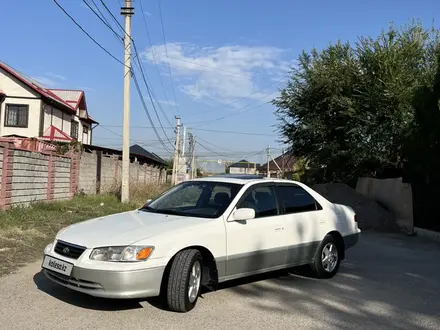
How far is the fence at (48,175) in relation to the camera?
38.6 ft

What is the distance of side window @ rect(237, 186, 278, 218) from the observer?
622cm

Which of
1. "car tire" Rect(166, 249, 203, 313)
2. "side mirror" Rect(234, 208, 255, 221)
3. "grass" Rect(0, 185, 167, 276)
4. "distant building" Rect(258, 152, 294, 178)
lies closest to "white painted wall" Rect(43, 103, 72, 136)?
"grass" Rect(0, 185, 167, 276)

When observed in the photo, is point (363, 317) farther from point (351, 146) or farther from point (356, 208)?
point (351, 146)

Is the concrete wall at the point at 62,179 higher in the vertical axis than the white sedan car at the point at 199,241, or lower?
higher

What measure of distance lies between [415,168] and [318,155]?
7025mm

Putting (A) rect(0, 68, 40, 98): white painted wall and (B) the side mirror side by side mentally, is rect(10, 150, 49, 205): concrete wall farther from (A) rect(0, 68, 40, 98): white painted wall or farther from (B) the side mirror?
(A) rect(0, 68, 40, 98): white painted wall

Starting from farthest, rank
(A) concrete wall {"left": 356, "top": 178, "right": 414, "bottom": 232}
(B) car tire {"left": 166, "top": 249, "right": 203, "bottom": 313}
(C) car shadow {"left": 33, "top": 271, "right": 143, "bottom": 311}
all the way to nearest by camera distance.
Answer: (A) concrete wall {"left": 356, "top": 178, "right": 414, "bottom": 232} < (C) car shadow {"left": 33, "top": 271, "right": 143, "bottom": 311} < (B) car tire {"left": 166, "top": 249, "right": 203, "bottom": 313}

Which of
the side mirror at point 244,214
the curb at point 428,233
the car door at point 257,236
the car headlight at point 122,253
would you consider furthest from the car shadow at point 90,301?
the curb at point 428,233

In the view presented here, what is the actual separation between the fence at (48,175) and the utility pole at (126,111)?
61.1 inches

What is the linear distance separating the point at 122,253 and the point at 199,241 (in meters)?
0.90

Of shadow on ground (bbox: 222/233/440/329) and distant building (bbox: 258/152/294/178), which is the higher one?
distant building (bbox: 258/152/294/178)

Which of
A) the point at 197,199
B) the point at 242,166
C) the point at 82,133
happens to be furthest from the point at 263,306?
the point at 242,166

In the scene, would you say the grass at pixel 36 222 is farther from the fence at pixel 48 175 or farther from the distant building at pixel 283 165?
the distant building at pixel 283 165

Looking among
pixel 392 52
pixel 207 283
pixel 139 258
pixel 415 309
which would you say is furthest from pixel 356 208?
pixel 139 258
